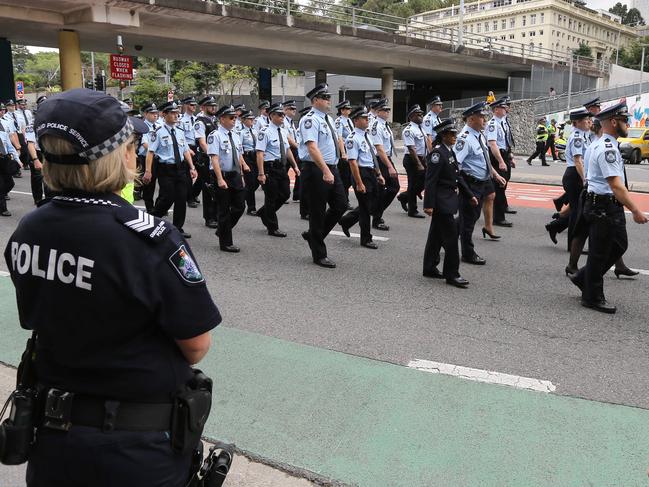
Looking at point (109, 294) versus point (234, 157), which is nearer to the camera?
point (109, 294)

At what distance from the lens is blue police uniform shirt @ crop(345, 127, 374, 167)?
8.31 metres

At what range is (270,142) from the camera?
32.6ft

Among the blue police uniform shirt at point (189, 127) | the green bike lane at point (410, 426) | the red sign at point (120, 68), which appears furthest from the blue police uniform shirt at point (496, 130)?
the red sign at point (120, 68)

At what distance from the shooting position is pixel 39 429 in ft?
5.46

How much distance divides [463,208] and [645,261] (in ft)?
7.84

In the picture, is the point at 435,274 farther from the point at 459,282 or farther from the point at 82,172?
the point at 82,172

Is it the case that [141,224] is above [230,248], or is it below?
above

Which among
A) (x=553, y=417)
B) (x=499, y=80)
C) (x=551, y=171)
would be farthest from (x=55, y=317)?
(x=499, y=80)

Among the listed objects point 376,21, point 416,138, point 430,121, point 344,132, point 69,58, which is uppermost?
point 376,21

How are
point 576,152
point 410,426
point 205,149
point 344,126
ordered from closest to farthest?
point 410,426
point 576,152
point 344,126
point 205,149

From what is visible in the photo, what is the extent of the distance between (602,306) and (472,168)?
9.06ft

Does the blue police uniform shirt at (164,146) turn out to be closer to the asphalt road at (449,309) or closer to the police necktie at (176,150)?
the police necktie at (176,150)

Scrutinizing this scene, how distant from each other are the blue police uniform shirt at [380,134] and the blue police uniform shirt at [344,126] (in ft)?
1.67

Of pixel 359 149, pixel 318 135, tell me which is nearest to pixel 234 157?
pixel 318 135
